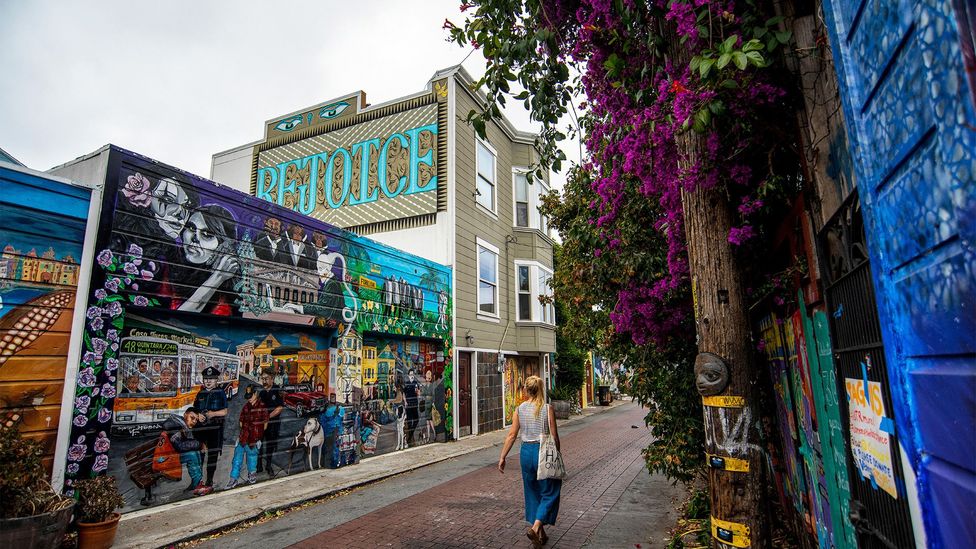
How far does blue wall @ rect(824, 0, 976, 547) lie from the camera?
145cm

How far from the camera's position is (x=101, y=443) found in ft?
21.0

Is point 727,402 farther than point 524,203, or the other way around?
point 524,203

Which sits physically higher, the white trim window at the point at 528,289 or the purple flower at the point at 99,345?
the white trim window at the point at 528,289

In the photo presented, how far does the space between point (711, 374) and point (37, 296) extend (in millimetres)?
7454

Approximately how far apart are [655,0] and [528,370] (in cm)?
1679

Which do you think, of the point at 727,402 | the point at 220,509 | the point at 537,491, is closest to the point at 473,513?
the point at 537,491

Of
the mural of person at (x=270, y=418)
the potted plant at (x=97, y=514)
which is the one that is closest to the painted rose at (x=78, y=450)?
the potted plant at (x=97, y=514)

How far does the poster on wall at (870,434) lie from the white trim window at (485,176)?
14.0m

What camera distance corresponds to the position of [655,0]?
4.11 metres

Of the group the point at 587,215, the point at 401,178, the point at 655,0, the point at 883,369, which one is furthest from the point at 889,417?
the point at 401,178

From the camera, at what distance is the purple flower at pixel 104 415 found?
6.44 meters

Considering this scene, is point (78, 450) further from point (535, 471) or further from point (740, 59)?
point (740, 59)

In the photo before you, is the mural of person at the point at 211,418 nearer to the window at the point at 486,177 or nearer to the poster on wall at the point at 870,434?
the poster on wall at the point at 870,434

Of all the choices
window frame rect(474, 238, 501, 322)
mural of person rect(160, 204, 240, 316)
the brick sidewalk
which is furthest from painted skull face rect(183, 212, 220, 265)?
window frame rect(474, 238, 501, 322)
